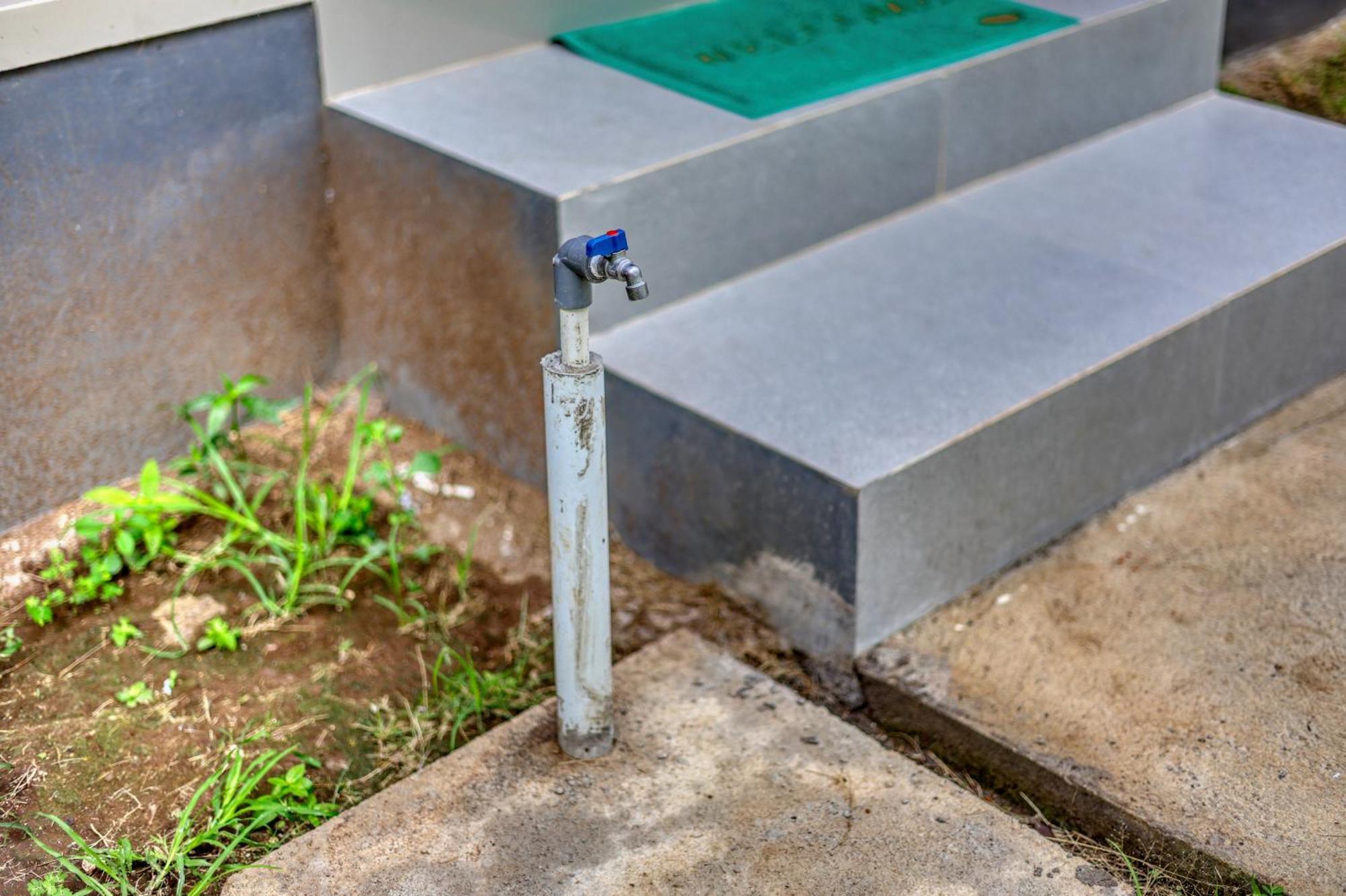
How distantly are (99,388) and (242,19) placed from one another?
0.79 meters

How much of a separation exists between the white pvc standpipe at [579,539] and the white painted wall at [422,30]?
49.2 inches

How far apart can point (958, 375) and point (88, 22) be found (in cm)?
174

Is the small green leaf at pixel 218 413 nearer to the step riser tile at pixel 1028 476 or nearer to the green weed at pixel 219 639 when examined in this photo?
the green weed at pixel 219 639

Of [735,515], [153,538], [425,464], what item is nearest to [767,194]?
[735,515]

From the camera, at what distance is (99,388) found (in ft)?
9.92

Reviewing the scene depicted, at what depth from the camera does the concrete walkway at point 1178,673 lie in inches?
91.0

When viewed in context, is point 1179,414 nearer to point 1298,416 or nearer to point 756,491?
point 1298,416

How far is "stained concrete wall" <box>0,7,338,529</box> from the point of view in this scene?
9.29ft

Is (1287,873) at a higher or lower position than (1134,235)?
lower

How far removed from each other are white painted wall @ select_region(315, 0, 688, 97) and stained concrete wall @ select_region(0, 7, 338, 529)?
0.06 metres

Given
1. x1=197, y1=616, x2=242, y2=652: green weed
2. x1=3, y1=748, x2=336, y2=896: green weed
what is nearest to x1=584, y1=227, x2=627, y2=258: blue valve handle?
x1=3, y1=748, x2=336, y2=896: green weed

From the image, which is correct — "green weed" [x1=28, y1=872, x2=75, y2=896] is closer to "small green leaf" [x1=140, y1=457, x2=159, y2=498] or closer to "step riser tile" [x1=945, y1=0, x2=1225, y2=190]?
"small green leaf" [x1=140, y1=457, x2=159, y2=498]

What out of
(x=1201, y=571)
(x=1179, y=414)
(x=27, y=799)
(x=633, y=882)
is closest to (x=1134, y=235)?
(x=1179, y=414)

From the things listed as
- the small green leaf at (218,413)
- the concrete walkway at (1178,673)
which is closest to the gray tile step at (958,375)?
the concrete walkway at (1178,673)
